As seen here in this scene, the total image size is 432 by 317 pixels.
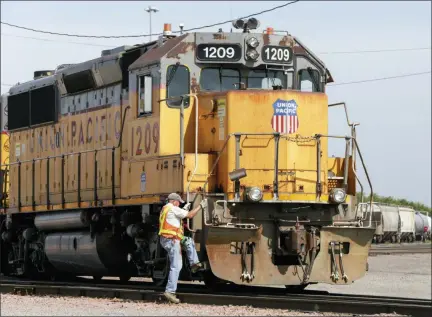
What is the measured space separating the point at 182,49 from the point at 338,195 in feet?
11.0

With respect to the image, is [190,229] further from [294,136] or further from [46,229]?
[46,229]

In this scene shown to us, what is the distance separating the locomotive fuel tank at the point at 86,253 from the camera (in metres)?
17.5

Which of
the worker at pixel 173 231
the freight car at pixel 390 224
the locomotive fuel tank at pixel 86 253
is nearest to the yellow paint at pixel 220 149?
the worker at pixel 173 231

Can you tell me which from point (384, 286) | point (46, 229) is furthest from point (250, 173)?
point (384, 286)

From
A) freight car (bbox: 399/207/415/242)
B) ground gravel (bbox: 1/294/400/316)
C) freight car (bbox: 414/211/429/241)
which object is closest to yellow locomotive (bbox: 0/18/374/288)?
ground gravel (bbox: 1/294/400/316)

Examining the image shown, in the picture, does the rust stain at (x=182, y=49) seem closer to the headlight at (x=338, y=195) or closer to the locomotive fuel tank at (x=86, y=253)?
the headlight at (x=338, y=195)

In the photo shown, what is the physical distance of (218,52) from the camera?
50.7 feet

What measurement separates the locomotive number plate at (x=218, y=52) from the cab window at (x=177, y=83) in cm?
34

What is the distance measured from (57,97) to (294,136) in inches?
258

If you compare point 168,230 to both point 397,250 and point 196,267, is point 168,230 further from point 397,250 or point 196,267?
point 397,250

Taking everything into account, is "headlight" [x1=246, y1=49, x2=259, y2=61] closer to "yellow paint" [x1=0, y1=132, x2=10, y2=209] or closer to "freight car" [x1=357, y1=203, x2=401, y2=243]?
"yellow paint" [x1=0, y1=132, x2=10, y2=209]

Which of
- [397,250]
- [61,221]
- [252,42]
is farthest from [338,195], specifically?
[397,250]

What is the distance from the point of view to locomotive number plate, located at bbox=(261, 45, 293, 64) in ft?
51.2

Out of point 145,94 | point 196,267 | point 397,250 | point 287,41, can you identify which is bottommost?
point 397,250
